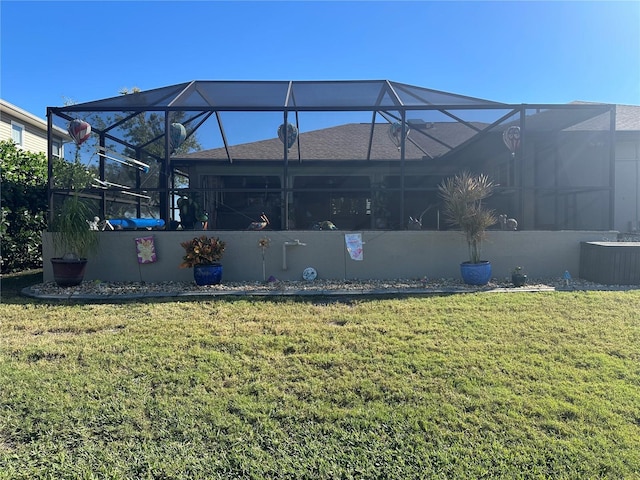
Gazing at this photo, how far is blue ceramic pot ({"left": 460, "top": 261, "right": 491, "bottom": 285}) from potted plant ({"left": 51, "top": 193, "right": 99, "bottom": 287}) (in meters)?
6.31

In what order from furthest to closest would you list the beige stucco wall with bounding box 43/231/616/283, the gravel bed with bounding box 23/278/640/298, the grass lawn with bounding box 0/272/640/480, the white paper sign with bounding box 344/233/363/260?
the beige stucco wall with bounding box 43/231/616/283 < the white paper sign with bounding box 344/233/363/260 < the gravel bed with bounding box 23/278/640/298 < the grass lawn with bounding box 0/272/640/480

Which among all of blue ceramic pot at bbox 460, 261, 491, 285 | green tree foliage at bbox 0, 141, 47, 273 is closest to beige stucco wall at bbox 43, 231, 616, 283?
blue ceramic pot at bbox 460, 261, 491, 285

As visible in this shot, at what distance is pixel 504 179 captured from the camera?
36.2 ft

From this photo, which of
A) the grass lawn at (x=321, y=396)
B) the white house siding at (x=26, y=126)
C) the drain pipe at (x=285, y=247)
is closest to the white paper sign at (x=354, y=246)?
the drain pipe at (x=285, y=247)

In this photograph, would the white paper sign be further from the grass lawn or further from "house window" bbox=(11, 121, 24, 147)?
"house window" bbox=(11, 121, 24, 147)

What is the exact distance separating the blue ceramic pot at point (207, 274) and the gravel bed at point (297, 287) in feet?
0.32

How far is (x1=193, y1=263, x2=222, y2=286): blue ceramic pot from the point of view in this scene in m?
6.38

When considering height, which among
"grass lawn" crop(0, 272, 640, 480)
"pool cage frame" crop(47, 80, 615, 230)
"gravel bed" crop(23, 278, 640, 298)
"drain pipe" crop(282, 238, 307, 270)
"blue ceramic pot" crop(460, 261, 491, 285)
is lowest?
"grass lawn" crop(0, 272, 640, 480)

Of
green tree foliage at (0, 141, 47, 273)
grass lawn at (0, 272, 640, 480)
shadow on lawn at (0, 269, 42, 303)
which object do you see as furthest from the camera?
green tree foliage at (0, 141, 47, 273)

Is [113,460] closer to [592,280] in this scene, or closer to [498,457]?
[498,457]

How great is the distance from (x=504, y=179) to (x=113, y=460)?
11.3m

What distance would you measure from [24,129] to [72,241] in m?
10.7

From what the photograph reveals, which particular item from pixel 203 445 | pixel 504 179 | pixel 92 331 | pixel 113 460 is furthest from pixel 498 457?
pixel 504 179

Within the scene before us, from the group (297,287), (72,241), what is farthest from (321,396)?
(72,241)
